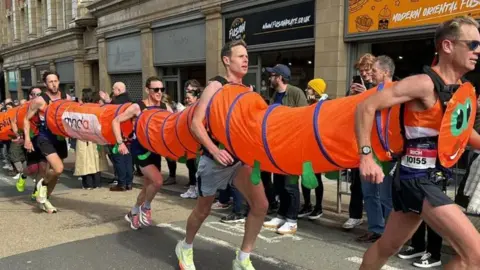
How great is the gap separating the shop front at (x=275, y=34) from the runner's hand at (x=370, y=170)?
25.3 feet

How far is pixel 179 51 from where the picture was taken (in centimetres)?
1458

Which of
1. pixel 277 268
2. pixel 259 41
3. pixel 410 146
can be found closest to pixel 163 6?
pixel 259 41

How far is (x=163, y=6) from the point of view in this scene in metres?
14.9

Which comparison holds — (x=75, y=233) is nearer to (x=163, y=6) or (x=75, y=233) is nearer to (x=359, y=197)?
(x=359, y=197)

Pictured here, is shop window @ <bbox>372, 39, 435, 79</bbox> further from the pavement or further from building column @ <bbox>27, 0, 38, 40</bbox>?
building column @ <bbox>27, 0, 38, 40</bbox>

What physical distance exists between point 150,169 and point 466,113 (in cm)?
351

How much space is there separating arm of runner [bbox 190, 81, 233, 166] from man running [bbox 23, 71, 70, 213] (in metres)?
3.55

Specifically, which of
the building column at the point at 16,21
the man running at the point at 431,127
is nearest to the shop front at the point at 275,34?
the man running at the point at 431,127

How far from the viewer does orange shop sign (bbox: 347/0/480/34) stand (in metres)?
7.16

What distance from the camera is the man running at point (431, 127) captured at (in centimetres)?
242

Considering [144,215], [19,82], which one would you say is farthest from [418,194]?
[19,82]

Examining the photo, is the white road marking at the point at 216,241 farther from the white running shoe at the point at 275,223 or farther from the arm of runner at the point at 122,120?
the arm of runner at the point at 122,120

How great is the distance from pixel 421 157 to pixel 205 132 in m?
1.61

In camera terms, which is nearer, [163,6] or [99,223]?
[99,223]
